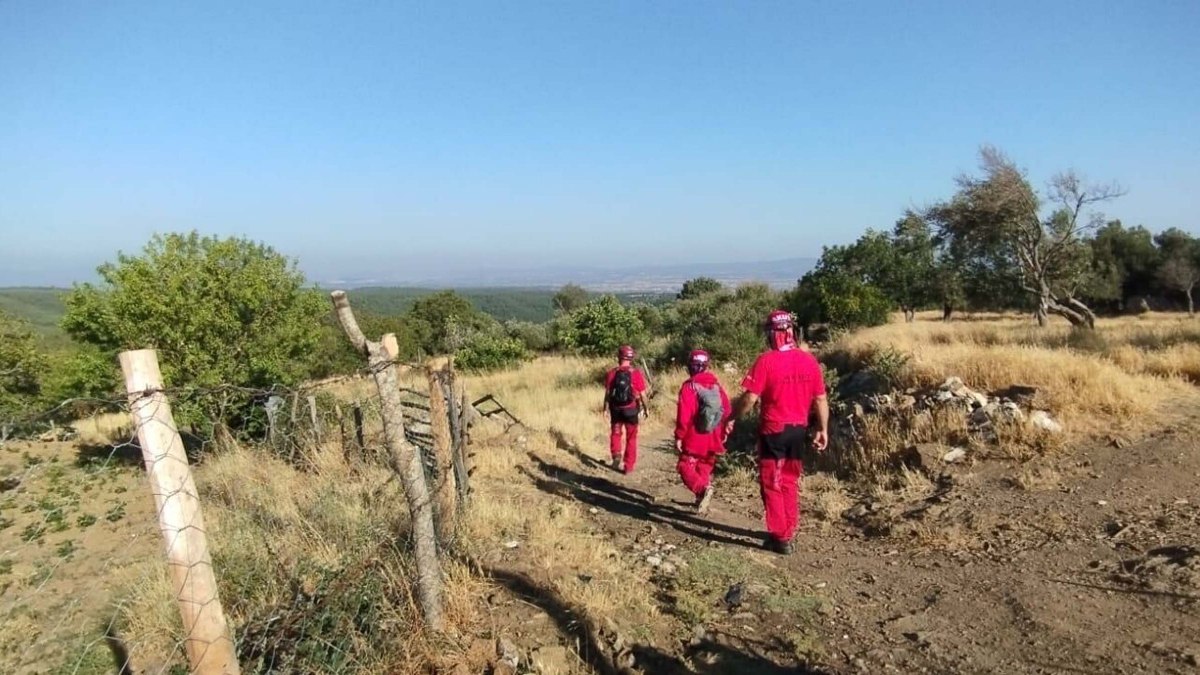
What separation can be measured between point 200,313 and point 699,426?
28.6 ft

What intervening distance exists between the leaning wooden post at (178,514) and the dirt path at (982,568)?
2438 millimetres

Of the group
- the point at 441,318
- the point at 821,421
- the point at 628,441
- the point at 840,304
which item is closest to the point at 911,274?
the point at 840,304

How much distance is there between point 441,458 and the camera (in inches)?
183

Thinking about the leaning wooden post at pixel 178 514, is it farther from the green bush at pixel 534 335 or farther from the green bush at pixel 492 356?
the green bush at pixel 534 335

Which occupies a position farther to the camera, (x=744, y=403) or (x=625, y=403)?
(x=625, y=403)

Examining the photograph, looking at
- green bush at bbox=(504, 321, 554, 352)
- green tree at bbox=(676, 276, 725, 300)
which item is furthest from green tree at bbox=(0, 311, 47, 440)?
green tree at bbox=(676, 276, 725, 300)

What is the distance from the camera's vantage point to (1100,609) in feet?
14.2

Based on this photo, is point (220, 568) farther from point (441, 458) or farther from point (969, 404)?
point (969, 404)

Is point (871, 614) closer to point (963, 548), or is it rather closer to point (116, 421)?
point (963, 548)

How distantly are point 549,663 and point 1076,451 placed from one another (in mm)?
6103

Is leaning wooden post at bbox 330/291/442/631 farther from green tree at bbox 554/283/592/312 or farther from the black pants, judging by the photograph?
green tree at bbox 554/283/592/312

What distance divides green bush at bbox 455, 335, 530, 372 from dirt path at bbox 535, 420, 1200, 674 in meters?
16.8

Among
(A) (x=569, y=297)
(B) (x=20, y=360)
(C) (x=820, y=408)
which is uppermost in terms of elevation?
(C) (x=820, y=408)

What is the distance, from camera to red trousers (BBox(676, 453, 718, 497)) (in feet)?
22.9
